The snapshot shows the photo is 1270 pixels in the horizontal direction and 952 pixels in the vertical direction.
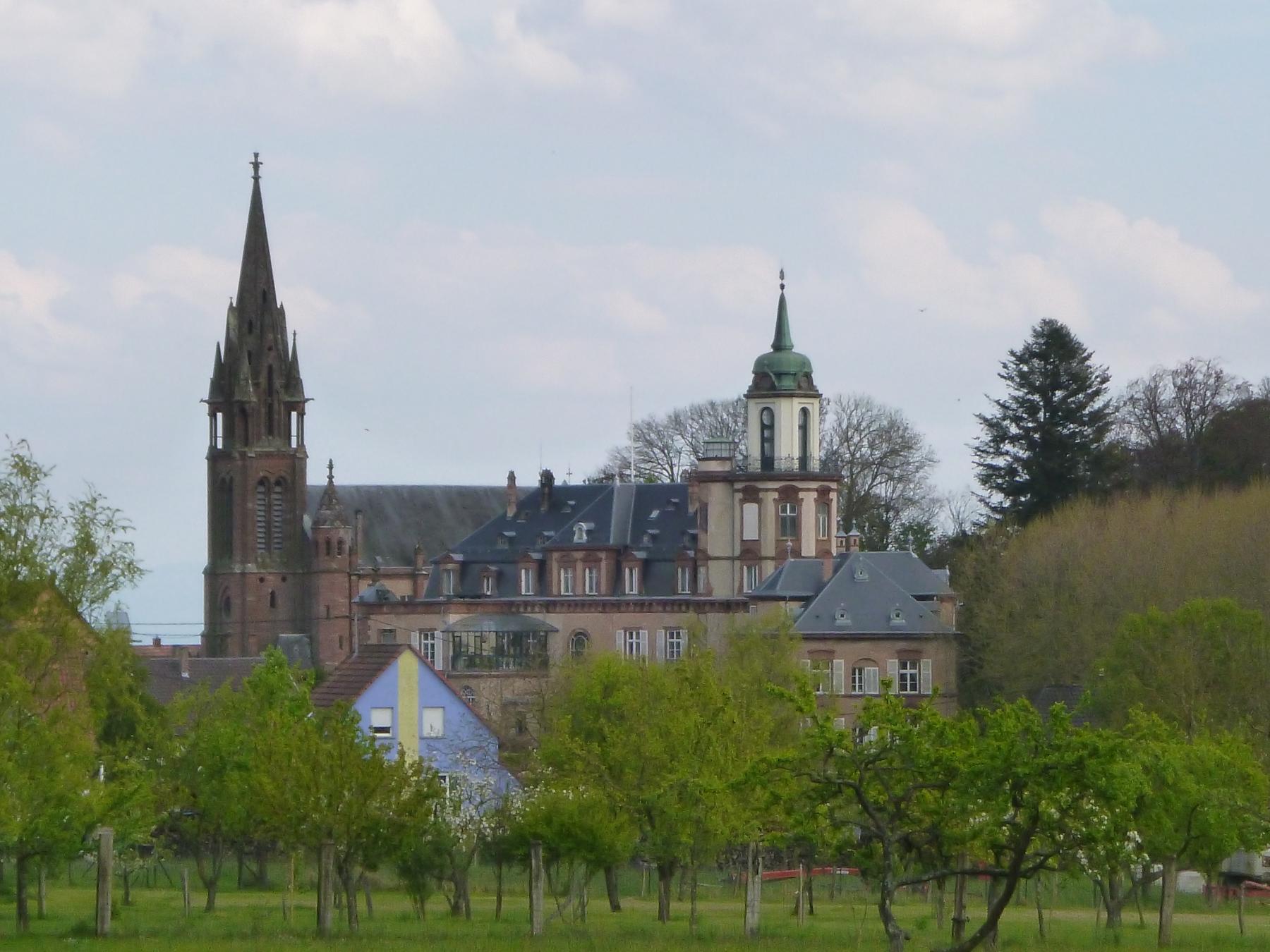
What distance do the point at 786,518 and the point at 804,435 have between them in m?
3.46

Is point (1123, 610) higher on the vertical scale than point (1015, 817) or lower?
higher

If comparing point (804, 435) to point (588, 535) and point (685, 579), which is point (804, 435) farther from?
point (588, 535)

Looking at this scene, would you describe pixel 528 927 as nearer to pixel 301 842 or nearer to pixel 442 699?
pixel 301 842

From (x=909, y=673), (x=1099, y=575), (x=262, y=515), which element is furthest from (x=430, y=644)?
(x=1099, y=575)

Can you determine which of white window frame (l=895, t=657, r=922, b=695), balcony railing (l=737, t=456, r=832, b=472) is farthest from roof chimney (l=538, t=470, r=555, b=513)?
white window frame (l=895, t=657, r=922, b=695)

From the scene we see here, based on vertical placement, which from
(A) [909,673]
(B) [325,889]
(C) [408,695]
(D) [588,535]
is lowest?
(B) [325,889]

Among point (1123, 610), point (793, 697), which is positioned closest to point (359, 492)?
point (1123, 610)

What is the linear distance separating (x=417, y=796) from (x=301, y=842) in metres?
1.91

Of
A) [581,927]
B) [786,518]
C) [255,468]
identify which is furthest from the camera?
[255,468]

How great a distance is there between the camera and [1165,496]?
88.0m

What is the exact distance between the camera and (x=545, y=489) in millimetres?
109688

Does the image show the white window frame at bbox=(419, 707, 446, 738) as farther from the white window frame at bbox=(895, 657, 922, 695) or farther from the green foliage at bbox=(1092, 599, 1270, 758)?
the white window frame at bbox=(895, 657, 922, 695)

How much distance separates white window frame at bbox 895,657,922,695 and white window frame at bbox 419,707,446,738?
32.5 meters

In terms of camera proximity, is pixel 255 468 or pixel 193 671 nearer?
pixel 193 671
